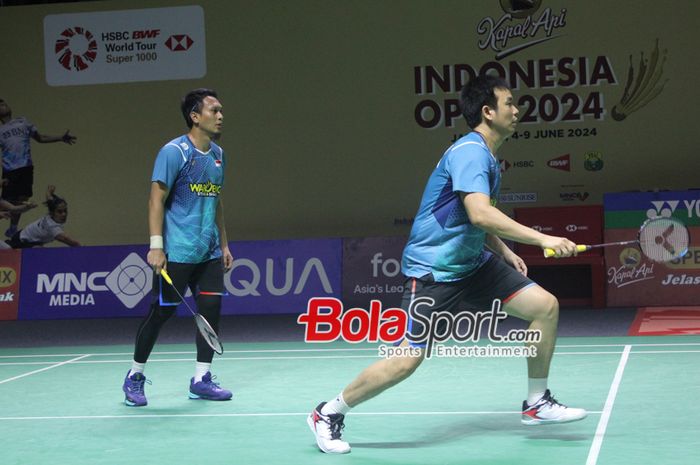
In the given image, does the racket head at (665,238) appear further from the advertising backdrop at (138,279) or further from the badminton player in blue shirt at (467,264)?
the advertising backdrop at (138,279)

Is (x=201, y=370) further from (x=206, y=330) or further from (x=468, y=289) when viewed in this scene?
(x=468, y=289)

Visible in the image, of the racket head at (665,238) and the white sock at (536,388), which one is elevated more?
the racket head at (665,238)

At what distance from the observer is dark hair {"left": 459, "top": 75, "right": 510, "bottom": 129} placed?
484 cm

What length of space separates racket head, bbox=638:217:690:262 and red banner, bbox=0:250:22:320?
7.98 meters

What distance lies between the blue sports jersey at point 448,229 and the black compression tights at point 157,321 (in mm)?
1820

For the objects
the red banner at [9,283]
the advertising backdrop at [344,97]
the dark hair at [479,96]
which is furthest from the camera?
the advertising backdrop at [344,97]

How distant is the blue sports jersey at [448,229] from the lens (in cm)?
470

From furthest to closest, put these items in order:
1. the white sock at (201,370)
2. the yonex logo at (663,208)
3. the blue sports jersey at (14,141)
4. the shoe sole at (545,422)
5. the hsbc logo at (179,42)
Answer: the blue sports jersey at (14,141) → the hsbc logo at (179,42) → the yonex logo at (663,208) → the white sock at (201,370) → the shoe sole at (545,422)

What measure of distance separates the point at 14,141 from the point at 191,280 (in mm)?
8364

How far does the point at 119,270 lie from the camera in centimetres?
1152

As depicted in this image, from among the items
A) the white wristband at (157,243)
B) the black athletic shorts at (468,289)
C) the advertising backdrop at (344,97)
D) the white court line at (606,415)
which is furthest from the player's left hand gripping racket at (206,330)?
the advertising backdrop at (344,97)

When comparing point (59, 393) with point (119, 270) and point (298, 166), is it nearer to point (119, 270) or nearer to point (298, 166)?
point (119, 270)

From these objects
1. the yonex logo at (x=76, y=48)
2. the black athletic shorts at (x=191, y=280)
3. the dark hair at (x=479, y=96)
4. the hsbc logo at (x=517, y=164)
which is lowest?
the black athletic shorts at (x=191, y=280)

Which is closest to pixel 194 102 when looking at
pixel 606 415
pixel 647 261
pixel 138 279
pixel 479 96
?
pixel 479 96
